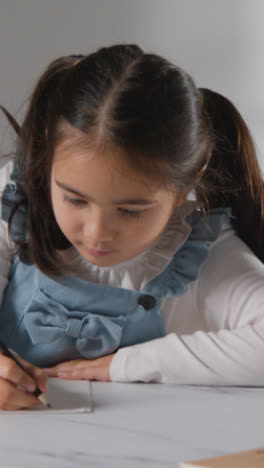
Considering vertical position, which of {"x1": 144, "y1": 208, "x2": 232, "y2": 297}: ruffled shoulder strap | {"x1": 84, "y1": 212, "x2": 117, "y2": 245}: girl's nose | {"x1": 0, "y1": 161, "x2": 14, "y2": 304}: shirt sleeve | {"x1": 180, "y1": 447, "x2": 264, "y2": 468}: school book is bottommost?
{"x1": 0, "y1": 161, "x2": 14, "y2": 304}: shirt sleeve

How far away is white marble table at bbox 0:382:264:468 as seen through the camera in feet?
1.90

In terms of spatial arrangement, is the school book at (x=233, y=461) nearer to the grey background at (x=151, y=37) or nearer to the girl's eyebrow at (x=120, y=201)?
the girl's eyebrow at (x=120, y=201)

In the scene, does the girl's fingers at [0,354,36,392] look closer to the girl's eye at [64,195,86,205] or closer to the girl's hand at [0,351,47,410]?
the girl's hand at [0,351,47,410]

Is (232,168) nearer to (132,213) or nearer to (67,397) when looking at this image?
(132,213)

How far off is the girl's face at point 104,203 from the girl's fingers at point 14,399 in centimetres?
20

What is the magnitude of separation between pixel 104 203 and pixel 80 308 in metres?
0.23

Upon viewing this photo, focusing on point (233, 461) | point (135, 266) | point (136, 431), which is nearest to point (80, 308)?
point (135, 266)

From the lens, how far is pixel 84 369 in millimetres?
844

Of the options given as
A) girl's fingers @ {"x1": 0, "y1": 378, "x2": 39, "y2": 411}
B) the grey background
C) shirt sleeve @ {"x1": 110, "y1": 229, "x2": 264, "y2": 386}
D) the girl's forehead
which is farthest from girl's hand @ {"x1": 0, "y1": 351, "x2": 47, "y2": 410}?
the grey background

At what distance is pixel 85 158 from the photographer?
0.76 m

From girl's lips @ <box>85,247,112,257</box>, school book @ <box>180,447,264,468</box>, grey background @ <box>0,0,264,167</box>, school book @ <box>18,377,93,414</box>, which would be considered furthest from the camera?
grey background @ <box>0,0,264,167</box>

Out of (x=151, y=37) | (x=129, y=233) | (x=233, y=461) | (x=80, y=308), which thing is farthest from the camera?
(x=151, y=37)

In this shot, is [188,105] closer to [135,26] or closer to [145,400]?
[145,400]

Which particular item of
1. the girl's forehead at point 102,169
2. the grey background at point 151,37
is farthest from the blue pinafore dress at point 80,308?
the grey background at point 151,37
